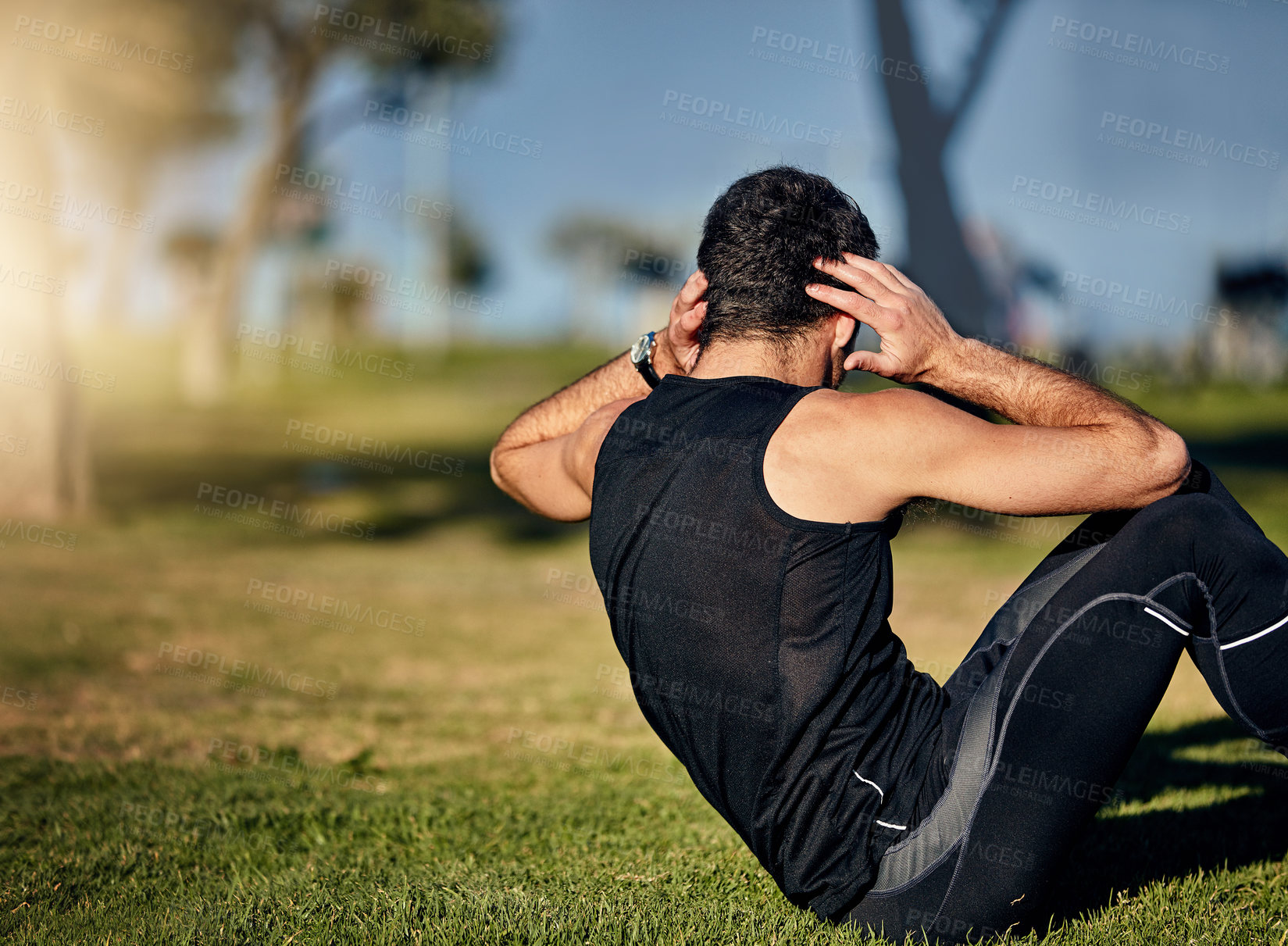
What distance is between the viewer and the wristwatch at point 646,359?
3.01 metres

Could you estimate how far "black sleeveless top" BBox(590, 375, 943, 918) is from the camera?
2207 mm

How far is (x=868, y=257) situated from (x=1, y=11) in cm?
1308

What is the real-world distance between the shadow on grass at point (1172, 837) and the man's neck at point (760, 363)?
5.12 ft

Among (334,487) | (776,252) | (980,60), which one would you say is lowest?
(334,487)

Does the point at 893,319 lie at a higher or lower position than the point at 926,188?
lower

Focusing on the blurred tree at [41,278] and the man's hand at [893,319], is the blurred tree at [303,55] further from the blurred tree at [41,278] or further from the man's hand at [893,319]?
the man's hand at [893,319]

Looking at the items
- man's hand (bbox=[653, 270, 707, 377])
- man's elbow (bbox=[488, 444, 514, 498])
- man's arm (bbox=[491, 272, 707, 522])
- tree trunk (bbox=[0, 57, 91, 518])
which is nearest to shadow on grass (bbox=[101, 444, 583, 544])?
tree trunk (bbox=[0, 57, 91, 518])

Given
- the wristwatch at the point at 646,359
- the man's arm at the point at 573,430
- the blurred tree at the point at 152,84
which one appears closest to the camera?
the man's arm at the point at 573,430

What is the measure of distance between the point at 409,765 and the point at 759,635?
328cm

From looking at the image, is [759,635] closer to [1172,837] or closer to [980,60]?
[1172,837]

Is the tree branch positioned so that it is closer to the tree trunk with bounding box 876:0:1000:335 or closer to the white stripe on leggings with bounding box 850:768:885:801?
the tree trunk with bounding box 876:0:1000:335

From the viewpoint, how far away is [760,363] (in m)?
2.45

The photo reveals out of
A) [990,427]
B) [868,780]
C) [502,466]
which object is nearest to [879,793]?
[868,780]

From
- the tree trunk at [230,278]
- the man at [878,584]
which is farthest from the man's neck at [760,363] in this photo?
the tree trunk at [230,278]
